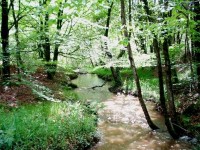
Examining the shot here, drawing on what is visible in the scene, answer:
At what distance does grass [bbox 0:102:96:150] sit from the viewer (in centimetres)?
681

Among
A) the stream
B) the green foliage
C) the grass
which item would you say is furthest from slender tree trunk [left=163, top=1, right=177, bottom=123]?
the green foliage

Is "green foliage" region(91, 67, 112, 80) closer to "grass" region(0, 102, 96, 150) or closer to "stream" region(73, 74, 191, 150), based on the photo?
"stream" region(73, 74, 191, 150)

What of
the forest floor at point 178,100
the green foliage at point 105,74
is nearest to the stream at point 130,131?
the forest floor at point 178,100

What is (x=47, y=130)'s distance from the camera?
7.83m

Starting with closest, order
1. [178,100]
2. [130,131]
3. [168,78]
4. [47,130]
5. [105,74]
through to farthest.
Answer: [47,130], [168,78], [130,131], [178,100], [105,74]

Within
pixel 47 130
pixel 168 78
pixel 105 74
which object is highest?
pixel 168 78

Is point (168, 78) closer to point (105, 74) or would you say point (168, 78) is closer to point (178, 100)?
point (178, 100)

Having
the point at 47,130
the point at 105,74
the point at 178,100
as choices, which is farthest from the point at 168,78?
the point at 105,74

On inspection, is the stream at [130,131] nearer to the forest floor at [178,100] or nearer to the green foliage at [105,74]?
the forest floor at [178,100]

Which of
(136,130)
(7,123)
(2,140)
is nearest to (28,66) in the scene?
(7,123)

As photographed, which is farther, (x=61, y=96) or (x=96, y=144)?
(x=61, y=96)

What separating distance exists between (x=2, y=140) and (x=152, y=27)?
18.0ft

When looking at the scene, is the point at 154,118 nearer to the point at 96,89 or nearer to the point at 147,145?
the point at 147,145

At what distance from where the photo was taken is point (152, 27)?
28.2 feet
